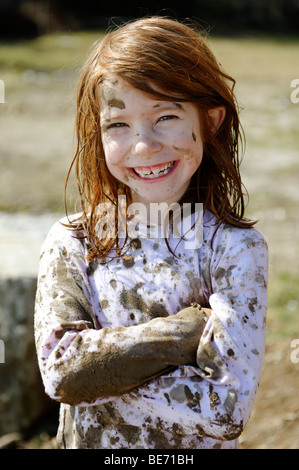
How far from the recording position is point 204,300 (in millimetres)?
1832

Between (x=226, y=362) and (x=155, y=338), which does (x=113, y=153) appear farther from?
(x=226, y=362)

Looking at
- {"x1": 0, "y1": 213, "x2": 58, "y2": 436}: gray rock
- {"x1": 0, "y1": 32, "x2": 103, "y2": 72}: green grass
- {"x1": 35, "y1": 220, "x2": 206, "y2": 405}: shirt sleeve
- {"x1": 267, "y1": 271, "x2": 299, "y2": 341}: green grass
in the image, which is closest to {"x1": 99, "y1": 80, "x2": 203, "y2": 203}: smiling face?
{"x1": 35, "y1": 220, "x2": 206, "y2": 405}: shirt sleeve

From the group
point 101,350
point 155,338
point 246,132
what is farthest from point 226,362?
point 246,132

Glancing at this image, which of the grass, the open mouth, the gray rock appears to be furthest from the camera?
the grass

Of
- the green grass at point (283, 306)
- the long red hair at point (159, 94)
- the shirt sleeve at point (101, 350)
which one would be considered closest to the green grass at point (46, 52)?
the green grass at point (283, 306)

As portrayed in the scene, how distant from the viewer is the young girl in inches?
67.0

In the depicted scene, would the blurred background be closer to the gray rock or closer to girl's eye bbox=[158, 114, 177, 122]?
the gray rock

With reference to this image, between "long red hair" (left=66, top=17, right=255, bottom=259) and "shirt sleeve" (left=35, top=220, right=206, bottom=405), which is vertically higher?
"long red hair" (left=66, top=17, right=255, bottom=259)

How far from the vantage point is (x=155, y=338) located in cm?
171

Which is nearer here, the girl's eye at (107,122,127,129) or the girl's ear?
the girl's eye at (107,122,127,129)

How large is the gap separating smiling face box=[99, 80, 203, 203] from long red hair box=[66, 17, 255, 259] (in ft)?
0.11

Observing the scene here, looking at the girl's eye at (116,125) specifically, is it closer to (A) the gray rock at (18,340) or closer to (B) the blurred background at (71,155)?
(B) the blurred background at (71,155)

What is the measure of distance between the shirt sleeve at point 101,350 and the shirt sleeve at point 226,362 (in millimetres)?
42

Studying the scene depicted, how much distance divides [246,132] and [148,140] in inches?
258
